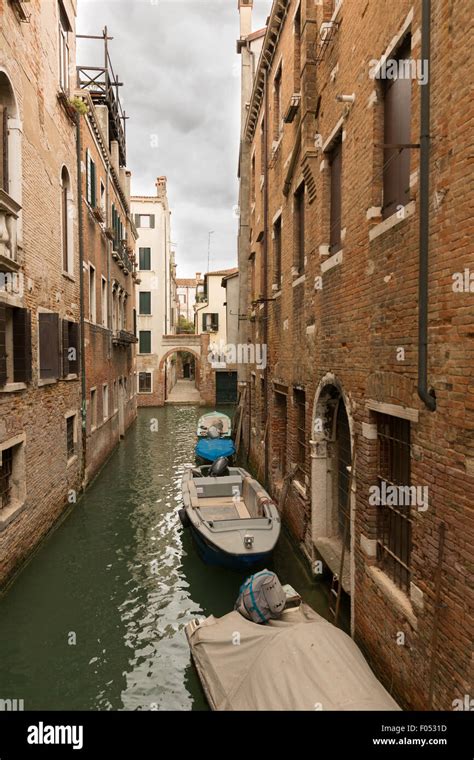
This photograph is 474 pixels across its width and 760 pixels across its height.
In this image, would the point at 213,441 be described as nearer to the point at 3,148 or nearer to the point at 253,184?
the point at 253,184

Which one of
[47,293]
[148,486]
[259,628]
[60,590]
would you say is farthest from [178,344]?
[259,628]

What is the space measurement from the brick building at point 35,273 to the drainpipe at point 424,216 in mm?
5723

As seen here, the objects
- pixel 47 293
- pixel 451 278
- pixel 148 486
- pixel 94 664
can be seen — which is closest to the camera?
pixel 451 278

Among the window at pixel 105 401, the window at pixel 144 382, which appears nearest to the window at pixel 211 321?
the window at pixel 144 382

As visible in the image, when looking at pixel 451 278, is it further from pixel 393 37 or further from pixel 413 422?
pixel 393 37

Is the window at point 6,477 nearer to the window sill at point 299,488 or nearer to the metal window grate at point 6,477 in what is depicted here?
the metal window grate at point 6,477

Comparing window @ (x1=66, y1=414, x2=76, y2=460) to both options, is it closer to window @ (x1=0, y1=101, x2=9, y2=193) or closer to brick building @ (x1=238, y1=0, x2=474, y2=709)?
brick building @ (x1=238, y1=0, x2=474, y2=709)

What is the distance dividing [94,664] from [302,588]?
10.4 ft

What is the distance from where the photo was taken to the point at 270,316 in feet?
40.0

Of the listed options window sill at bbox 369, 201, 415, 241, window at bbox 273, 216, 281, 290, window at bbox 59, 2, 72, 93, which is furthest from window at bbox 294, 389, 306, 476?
window at bbox 59, 2, 72, 93

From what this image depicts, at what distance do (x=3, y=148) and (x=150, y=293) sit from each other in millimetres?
25516

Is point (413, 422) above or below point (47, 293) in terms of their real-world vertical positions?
below

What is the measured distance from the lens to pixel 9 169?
7836 millimetres
